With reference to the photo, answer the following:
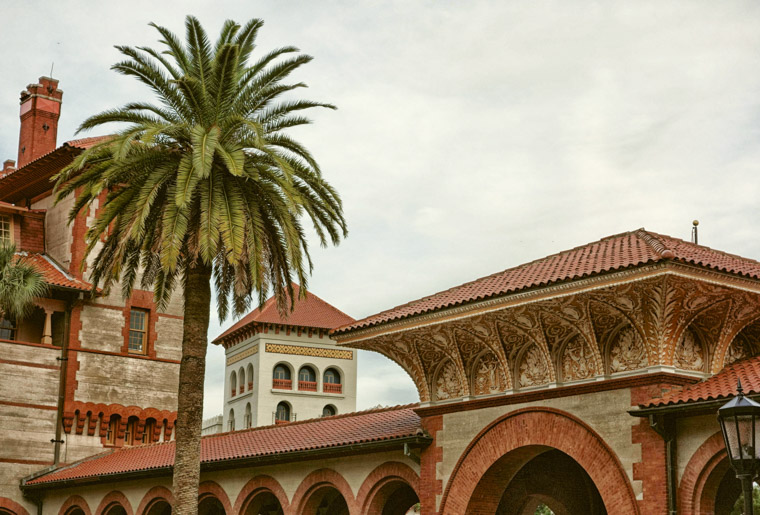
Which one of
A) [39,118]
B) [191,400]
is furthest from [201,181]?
[39,118]

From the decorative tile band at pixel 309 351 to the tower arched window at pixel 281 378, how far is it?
1084 mm

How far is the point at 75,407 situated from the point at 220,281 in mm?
12896

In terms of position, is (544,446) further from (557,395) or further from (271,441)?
(271,441)

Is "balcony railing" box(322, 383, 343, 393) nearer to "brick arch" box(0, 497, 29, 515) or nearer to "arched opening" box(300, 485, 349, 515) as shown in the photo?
"brick arch" box(0, 497, 29, 515)

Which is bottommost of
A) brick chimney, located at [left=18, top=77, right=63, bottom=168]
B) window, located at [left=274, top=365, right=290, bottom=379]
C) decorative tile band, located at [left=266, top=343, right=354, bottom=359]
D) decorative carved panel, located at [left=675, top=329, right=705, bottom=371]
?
decorative carved panel, located at [left=675, top=329, right=705, bottom=371]

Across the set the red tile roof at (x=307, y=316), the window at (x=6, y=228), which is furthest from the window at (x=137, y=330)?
the red tile roof at (x=307, y=316)

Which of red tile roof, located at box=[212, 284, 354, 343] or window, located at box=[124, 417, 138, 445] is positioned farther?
red tile roof, located at box=[212, 284, 354, 343]

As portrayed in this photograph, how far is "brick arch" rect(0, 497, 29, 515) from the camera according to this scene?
108ft

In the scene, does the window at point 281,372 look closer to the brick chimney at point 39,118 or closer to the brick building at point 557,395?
the brick chimney at point 39,118

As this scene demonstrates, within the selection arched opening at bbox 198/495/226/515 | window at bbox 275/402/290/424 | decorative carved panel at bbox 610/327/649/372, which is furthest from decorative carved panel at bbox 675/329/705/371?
window at bbox 275/402/290/424

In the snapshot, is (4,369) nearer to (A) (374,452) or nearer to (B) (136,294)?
(B) (136,294)

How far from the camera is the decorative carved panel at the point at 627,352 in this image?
17344 millimetres

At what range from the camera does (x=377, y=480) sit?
22750mm

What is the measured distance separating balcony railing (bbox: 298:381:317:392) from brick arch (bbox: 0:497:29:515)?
29.6 metres
